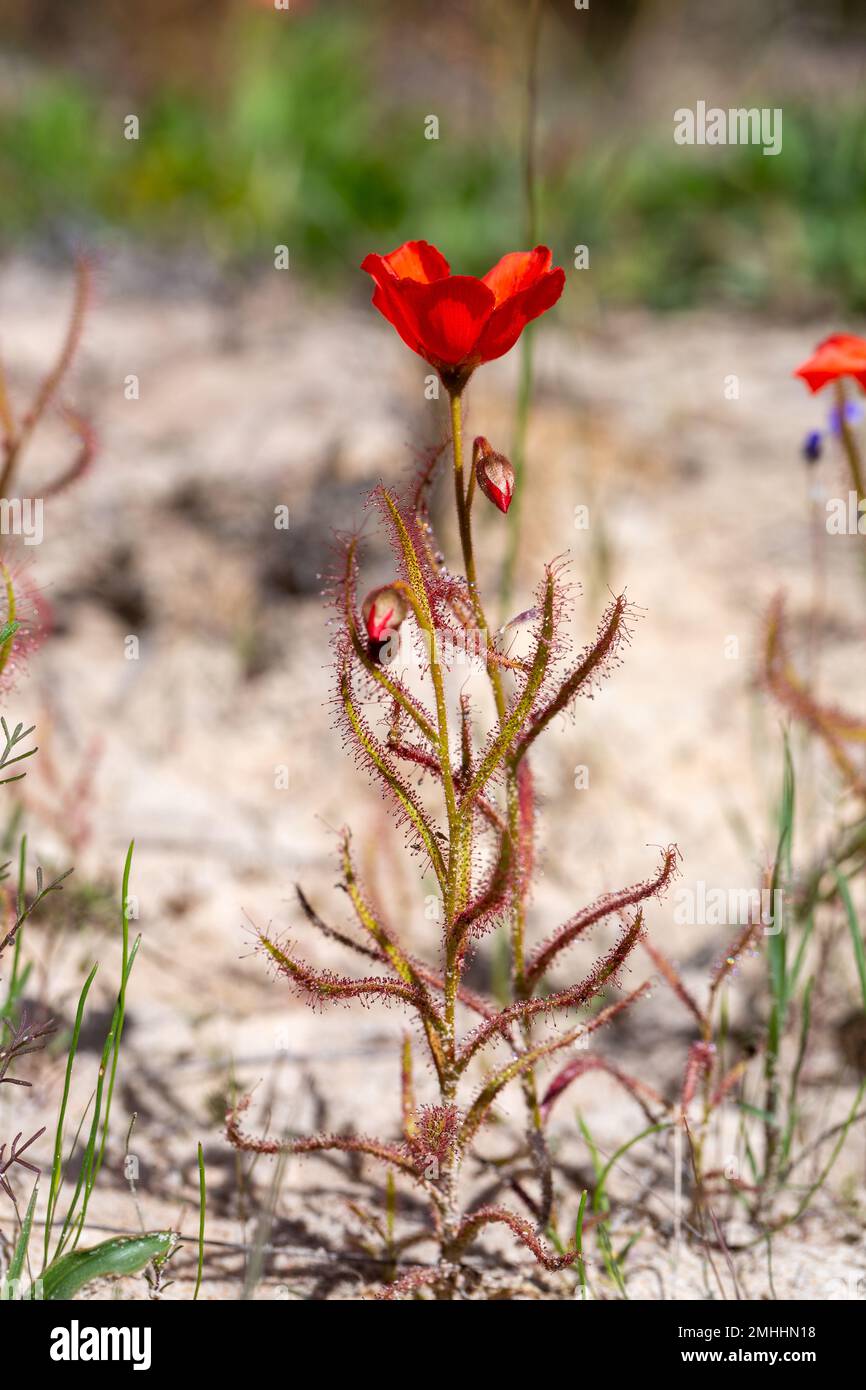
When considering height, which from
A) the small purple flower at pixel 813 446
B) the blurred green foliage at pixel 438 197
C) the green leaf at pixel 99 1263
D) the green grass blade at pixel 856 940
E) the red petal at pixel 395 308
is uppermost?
the blurred green foliage at pixel 438 197

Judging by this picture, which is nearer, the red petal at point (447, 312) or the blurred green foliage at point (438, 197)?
the red petal at point (447, 312)

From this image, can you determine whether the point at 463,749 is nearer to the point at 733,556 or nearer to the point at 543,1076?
the point at 543,1076

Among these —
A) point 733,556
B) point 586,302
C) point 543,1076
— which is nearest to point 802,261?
point 586,302

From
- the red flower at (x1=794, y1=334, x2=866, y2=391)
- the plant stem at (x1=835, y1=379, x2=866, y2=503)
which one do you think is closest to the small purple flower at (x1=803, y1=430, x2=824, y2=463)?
the plant stem at (x1=835, y1=379, x2=866, y2=503)

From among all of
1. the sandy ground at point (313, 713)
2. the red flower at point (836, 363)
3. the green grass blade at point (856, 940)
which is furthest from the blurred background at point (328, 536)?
the red flower at point (836, 363)

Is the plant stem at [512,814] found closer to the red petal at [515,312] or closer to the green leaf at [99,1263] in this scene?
the red petal at [515,312]

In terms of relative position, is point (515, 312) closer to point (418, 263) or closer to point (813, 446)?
point (418, 263)

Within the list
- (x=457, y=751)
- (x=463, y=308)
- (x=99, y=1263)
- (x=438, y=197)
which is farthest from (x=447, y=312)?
(x=438, y=197)
